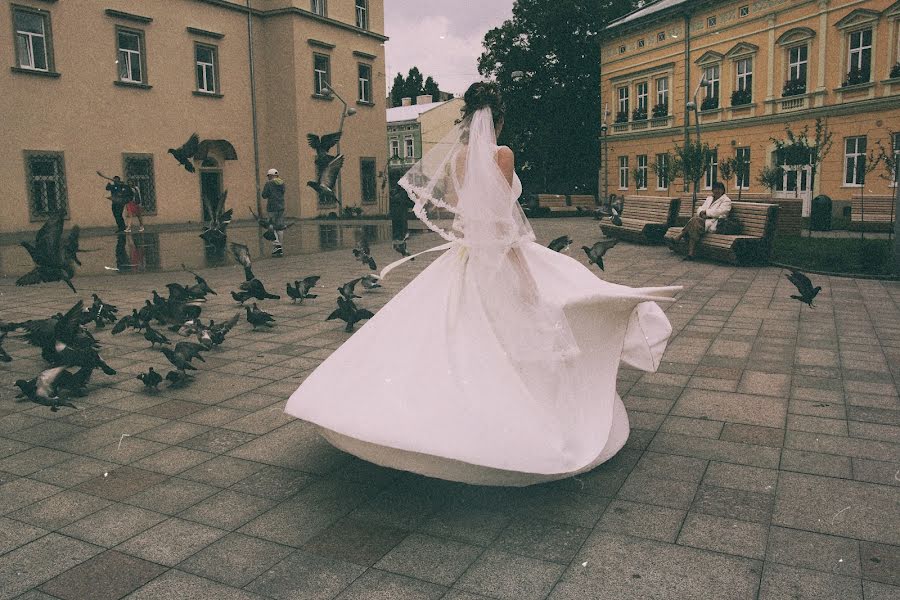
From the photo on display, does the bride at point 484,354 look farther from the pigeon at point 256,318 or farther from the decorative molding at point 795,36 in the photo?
the decorative molding at point 795,36

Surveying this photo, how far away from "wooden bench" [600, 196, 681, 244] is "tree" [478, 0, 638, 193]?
28.7 meters

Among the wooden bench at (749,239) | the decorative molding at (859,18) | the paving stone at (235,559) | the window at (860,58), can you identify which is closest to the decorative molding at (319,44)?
the decorative molding at (859,18)

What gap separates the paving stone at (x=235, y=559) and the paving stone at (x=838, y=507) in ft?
7.25

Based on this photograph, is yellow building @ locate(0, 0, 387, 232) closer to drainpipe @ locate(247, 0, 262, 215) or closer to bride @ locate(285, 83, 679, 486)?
drainpipe @ locate(247, 0, 262, 215)

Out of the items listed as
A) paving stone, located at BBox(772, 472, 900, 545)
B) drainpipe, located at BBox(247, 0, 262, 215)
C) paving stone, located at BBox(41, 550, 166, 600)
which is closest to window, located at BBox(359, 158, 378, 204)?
drainpipe, located at BBox(247, 0, 262, 215)

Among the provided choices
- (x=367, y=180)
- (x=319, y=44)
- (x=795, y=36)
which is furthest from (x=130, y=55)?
(x=795, y=36)

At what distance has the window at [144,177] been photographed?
26125 mm

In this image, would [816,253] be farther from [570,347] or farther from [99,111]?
[99,111]

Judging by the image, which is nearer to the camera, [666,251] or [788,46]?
[666,251]

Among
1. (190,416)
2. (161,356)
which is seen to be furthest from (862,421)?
(161,356)

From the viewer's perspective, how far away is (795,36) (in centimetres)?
2984

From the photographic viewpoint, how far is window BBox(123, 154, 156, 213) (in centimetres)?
2612

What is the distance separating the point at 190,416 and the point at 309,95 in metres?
28.3

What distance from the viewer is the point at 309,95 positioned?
103 ft
